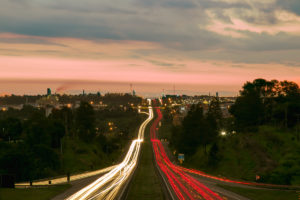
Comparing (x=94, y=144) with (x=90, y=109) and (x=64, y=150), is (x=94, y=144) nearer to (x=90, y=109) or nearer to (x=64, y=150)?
(x=90, y=109)

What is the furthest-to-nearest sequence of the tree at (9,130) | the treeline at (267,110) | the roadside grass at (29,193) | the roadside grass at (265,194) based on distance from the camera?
the treeline at (267,110), the tree at (9,130), the roadside grass at (265,194), the roadside grass at (29,193)

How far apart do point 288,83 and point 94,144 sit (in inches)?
3368

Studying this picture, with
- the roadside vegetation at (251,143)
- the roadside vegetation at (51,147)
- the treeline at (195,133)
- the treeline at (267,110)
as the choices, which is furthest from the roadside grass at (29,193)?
the treeline at (267,110)

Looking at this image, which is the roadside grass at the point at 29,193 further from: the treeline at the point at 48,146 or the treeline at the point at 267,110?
the treeline at the point at 267,110

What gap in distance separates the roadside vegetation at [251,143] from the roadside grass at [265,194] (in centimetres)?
2233

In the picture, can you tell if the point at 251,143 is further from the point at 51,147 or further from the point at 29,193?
the point at 29,193

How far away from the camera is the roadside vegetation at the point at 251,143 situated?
79.9 m

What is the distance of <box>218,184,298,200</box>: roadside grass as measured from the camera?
1651 inches

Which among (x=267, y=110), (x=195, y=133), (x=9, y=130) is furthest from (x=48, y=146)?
(x=267, y=110)

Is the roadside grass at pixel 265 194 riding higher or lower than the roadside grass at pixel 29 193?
lower

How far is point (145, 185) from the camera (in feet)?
182

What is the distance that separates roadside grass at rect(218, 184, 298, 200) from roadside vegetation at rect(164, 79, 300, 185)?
2233 cm

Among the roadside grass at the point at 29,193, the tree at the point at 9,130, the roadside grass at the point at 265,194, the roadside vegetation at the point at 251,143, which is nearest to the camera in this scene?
the roadside grass at the point at 29,193

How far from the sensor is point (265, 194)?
44.6 meters
